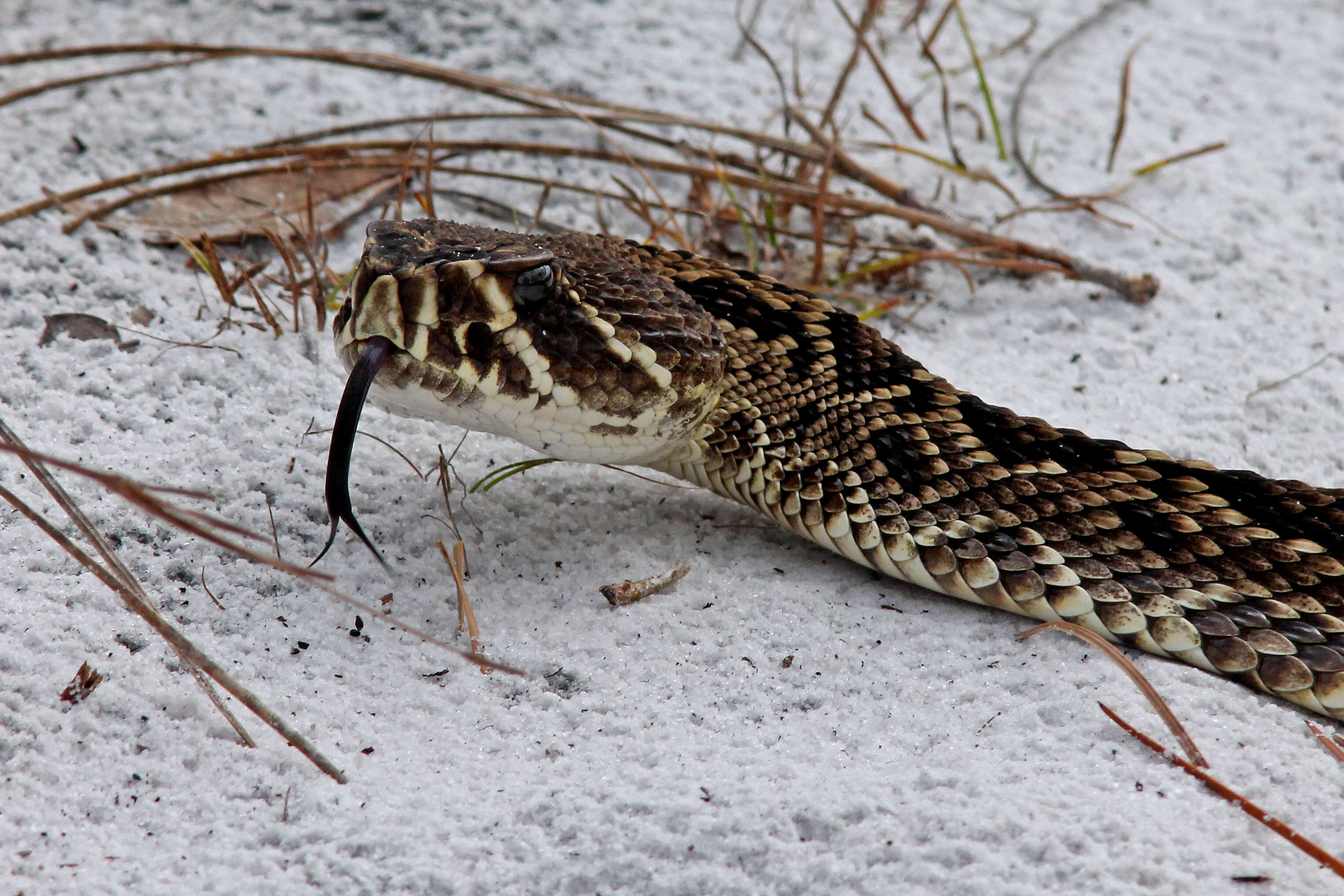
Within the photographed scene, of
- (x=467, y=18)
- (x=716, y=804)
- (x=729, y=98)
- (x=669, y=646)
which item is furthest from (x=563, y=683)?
(x=467, y=18)

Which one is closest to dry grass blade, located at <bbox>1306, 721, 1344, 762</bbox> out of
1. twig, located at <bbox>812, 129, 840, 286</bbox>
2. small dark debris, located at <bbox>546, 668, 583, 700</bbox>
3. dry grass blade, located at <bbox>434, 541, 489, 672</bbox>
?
small dark debris, located at <bbox>546, 668, 583, 700</bbox>

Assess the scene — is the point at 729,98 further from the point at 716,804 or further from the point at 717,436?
the point at 716,804

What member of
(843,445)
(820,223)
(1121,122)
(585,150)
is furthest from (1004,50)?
(843,445)

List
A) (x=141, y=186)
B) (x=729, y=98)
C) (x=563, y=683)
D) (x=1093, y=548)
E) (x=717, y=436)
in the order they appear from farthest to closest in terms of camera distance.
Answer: (x=729, y=98) < (x=141, y=186) < (x=717, y=436) < (x=1093, y=548) < (x=563, y=683)

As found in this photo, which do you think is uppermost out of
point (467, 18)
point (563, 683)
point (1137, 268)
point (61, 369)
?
point (467, 18)

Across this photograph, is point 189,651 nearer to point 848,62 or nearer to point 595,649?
point 595,649

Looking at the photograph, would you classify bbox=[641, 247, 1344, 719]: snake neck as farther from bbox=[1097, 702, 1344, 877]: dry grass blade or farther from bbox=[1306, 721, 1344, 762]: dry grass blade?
bbox=[1097, 702, 1344, 877]: dry grass blade
